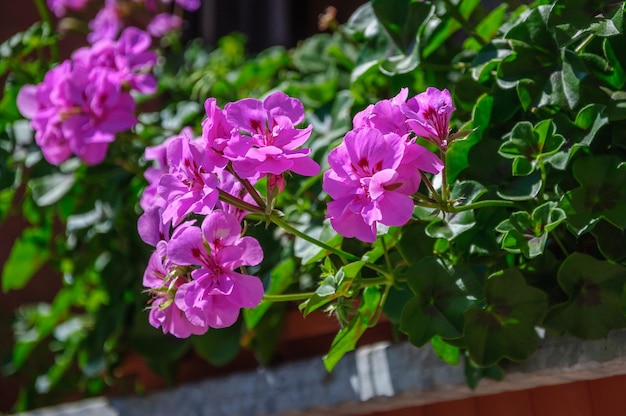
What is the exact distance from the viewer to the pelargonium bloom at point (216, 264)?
868mm

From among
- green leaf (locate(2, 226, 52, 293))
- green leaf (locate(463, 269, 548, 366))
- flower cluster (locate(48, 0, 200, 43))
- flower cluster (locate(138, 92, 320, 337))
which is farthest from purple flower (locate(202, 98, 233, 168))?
flower cluster (locate(48, 0, 200, 43))

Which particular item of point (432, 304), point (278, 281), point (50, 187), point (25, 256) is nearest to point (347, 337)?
point (432, 304)

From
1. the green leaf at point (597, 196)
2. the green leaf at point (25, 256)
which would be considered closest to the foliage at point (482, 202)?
the green leaf at point (597, 196)

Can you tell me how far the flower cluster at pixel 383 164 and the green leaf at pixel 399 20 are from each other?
38 centimetres

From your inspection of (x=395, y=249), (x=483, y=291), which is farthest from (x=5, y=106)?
(x=483, y=291)

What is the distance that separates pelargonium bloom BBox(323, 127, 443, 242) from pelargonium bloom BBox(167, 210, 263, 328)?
0.10 metres

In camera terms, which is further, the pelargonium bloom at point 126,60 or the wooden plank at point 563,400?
the pelargonium bloom at point 126,60

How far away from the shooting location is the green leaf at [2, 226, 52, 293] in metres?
1.75

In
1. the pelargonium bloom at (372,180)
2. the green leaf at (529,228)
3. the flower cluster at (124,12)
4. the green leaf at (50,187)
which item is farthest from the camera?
the flower cluster at (124,12)

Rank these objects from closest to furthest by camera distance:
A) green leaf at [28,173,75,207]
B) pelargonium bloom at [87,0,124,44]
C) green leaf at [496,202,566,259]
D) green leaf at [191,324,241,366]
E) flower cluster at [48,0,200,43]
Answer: green leaf at [496,202,566,259]
green leaf at [191,324,241,366]
green leaf at [28,173,75,207]
pelargonium bloom at [87,0,124,44]
flower cluster at [48,0,200,43]

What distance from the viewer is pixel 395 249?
1.13 meters

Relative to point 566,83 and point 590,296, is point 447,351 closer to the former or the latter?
point 590,296

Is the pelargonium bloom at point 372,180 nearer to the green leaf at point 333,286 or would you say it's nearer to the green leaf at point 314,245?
the green leaf at point 333,286

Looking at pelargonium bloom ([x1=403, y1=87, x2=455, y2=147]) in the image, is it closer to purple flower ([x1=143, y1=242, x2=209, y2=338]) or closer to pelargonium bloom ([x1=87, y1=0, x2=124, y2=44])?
purple flower ([x1=143, y1=242, x2=209, y2=338])
